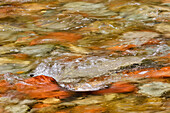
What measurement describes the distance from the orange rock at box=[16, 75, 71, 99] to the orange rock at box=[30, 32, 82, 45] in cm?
108

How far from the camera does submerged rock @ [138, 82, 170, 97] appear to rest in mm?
1686

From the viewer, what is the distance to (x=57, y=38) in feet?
10.4

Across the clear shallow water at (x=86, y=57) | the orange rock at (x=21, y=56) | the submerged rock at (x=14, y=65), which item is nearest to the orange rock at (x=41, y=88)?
the clear shallow water at (x=86, y=57)

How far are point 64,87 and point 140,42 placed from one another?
3.72 ft

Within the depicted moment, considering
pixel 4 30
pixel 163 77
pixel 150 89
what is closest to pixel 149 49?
Answer: pixel 163 77

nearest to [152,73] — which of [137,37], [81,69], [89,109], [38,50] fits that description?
[81,69]

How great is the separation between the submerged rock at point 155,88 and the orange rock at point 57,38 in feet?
4.58

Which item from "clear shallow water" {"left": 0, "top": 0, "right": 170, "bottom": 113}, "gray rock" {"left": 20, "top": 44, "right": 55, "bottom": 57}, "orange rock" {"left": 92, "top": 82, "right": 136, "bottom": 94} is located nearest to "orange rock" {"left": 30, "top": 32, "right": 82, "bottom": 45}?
"clear shallow water" {"left": 0, "top": 0, "right": 170, "bottom": 113}

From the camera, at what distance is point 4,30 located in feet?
11.7

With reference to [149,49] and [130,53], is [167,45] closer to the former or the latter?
[149,49]

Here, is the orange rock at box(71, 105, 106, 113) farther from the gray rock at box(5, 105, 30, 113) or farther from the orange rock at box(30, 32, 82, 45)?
the orange rock at box(30, 32, 82, 45)

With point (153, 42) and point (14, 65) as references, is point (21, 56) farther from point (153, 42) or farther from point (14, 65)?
point (153, 42)

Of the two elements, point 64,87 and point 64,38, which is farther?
point 64,38

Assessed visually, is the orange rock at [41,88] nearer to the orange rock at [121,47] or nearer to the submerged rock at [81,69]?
the submerged rock at [81,69]
